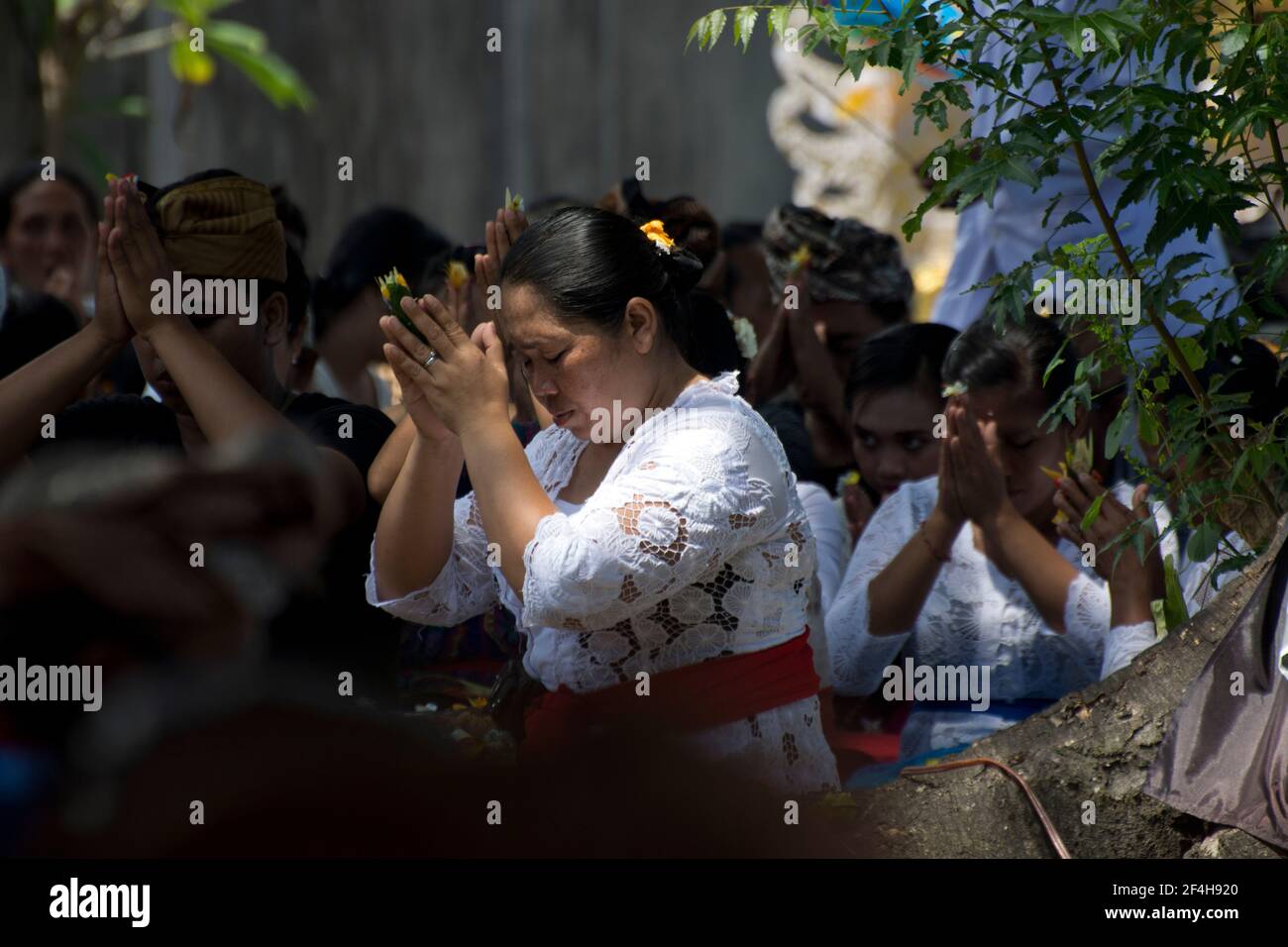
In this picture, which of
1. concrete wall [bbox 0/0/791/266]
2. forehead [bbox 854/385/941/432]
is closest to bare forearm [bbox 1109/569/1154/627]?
forehead [bbox 854/385/941/432]

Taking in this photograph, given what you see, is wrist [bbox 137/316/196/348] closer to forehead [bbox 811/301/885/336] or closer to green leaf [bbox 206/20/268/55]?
forehead [bbox 811/301/885/336]

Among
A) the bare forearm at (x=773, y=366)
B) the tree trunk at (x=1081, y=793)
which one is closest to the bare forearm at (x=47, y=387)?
the tree trunk at (x=1081, y=793)

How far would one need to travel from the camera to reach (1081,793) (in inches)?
116

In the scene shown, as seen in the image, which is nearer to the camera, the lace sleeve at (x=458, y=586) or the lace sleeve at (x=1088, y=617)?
the lace sleeve at (x=458, y=586)

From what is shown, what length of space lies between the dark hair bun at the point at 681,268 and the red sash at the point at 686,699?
0.69m

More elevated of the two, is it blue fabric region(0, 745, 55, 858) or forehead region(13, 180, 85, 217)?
forehead region(13, 180, 85, 217)

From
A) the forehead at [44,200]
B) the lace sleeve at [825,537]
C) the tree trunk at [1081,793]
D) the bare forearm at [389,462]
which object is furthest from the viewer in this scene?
the forehead at [44,200]

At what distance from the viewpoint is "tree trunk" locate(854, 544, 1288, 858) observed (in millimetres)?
2922

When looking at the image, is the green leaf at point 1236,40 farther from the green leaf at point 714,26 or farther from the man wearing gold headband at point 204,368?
the man wearing gold headband at point 204,368

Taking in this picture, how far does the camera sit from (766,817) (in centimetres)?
270

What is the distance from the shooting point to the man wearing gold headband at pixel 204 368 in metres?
3.04

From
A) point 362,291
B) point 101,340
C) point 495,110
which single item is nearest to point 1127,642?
point 101,340

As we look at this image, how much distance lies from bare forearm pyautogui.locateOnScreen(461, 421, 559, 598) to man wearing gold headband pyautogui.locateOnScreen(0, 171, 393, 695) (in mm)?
350
